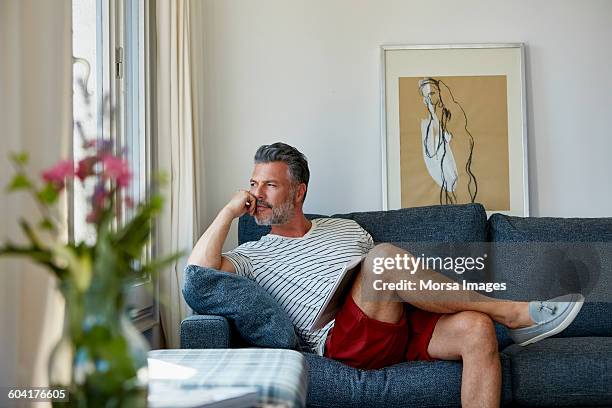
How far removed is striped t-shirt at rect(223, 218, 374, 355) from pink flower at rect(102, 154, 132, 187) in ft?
5.82

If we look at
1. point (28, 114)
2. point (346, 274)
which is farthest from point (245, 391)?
point (346, 274)

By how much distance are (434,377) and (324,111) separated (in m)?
1.63

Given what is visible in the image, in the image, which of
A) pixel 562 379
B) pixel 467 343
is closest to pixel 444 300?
pixel 467 343

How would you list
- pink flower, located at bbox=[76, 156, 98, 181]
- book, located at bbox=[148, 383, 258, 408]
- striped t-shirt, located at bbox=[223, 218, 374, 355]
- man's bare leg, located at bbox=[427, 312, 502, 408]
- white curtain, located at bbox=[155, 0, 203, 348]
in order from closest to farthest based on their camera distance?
pink flower, located at bbox=[76, 156, 98, 181] < book, located at bbox=[148, 383, 258, 408] < man's bare leg, located at bbox=[427, 312, 502, 408] < striped t-shirt, located at bbox=[223, 218, 374, 355] < white curtain, located at bbox=[155, 0, 203, 348]

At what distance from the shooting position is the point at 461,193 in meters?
3.58

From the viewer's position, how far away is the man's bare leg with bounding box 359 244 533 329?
242 cm

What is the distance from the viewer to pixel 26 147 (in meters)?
1.58

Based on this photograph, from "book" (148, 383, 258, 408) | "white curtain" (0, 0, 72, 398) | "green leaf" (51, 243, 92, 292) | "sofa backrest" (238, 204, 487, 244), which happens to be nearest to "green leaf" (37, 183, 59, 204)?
"green leaf" (51, 243, 92, 292)

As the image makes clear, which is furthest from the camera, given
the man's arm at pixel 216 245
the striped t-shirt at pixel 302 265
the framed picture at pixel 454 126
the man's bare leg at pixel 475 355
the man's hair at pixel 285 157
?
the framed picture at pixel 454 126

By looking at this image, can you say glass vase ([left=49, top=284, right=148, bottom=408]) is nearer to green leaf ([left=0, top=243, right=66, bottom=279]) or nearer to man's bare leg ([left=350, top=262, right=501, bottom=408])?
green leaf ([left=0, top=243, right=66, bottom=279])

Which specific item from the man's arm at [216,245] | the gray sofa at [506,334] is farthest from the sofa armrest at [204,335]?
→ the man's arm at [216,245]

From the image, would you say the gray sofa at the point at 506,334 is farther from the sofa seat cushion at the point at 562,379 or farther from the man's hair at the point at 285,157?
the man's hair at the point at 285,157

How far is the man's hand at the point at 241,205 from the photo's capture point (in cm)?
285

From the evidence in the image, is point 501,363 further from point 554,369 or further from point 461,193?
point 461,193
